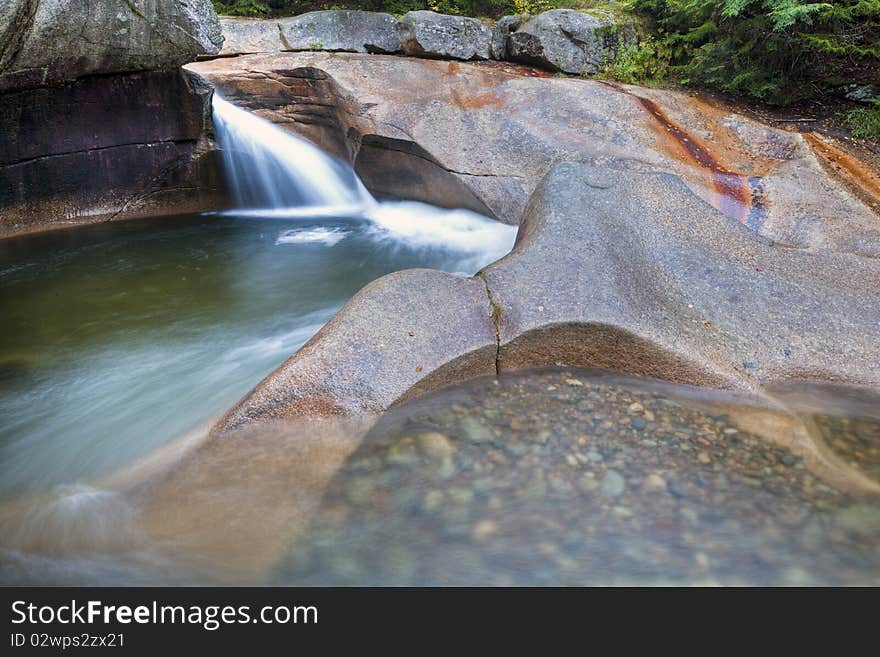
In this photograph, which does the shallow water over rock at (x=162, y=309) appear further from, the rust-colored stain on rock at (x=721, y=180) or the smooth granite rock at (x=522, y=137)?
the rust-colored stain on rock at (x=721, y=180)

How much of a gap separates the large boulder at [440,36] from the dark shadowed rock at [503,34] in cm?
24

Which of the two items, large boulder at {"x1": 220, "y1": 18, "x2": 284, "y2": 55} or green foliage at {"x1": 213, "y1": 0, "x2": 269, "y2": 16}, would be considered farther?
green foliage at {"x1": 213, "y1": 0, "x2": 269, "y2": 16}

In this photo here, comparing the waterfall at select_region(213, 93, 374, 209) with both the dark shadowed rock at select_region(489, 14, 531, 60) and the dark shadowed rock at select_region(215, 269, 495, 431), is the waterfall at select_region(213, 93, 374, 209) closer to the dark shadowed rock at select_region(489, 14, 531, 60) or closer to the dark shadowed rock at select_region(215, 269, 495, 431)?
the dark shadowed rock at select_region(489, 14, 531, 60)

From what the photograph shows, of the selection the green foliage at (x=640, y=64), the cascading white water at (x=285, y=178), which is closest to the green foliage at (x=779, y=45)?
the green foliage at (x=640, y=64)

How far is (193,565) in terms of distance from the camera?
2818 mm

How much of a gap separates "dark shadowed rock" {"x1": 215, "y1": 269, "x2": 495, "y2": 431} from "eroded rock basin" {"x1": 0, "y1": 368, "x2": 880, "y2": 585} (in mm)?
115

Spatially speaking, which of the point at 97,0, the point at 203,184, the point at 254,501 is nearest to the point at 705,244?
the point at 254,501

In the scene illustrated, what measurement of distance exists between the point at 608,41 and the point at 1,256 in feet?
29.1

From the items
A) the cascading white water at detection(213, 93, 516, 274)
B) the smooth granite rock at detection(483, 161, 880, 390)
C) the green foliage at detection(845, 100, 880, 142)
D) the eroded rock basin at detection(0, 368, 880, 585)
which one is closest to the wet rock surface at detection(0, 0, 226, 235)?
the cascading white water at detection(213, 93, 516, 274)

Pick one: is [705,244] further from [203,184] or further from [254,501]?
[203,184]

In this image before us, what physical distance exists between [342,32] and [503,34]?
8.24 feet

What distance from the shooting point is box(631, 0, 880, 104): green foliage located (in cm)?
752

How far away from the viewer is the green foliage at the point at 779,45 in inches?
296
